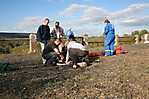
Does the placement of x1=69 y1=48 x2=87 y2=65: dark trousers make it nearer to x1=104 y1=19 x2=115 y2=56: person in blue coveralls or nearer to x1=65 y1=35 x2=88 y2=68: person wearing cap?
x1=65 y1=35 x2=88 y2=68: person wearing cap

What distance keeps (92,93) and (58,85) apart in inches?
49.2

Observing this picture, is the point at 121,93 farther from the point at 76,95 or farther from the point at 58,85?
the point at 58,85

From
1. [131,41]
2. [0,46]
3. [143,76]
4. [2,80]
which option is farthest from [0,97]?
[131,41]

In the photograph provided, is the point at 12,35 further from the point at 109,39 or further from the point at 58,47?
the point at 58,47

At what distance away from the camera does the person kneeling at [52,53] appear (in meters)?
14.0

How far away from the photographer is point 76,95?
7824mm

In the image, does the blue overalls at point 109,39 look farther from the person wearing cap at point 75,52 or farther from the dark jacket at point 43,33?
the person wearing cap at point 75,52

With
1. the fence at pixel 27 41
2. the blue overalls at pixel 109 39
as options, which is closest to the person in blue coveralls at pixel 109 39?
the blue overalls at pixel 109 39

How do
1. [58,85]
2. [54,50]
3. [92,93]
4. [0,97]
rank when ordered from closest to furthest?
[0,97] → [92,93] → [58,85] → [54,50]

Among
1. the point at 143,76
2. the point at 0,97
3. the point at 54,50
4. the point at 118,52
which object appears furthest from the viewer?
the point at 118,52

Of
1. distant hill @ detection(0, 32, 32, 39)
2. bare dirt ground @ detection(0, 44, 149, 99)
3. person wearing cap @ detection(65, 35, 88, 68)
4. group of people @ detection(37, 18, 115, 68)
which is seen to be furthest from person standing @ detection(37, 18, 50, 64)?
distant hill @ detection(0, 32, 32, 39)

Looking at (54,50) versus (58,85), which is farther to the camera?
(54,50)

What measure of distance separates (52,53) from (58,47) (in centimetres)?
34

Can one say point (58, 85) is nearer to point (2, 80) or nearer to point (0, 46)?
point (2, 80)
